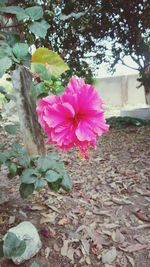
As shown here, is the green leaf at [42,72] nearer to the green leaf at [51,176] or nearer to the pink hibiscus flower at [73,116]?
the pink hibiscus flower at [73,116]

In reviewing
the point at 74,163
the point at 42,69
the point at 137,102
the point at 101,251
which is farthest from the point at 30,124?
the point at 137,102

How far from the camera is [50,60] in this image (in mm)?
633

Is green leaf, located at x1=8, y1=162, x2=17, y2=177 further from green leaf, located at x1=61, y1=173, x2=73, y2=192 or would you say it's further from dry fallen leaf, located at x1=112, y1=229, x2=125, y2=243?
dry fallen leaf, located at x1=112, y1=229, x2=125, y2=243

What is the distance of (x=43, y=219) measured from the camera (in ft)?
5.92

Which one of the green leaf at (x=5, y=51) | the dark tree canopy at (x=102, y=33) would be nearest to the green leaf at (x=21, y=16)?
the green leaf at (x=5, y=51)

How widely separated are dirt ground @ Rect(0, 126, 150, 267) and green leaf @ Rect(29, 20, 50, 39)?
107 centimetres

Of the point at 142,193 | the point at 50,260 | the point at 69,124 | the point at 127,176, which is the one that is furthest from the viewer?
the point at 127,176

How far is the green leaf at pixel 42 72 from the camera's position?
0.57 metres

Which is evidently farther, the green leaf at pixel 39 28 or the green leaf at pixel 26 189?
the green leaf at pixel 26 189

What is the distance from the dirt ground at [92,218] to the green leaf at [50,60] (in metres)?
1.08

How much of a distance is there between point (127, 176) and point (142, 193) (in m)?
0.31

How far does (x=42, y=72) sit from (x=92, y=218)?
150 centimetres

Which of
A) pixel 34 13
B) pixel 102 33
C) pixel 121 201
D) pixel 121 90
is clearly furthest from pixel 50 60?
pixel 121 90

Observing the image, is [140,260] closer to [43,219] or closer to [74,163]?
[43,219]
